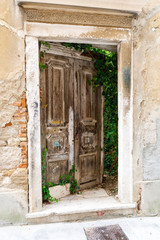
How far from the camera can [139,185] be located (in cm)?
281

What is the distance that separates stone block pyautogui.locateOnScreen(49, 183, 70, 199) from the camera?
125 inches

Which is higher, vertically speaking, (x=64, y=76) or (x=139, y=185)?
(x=64, y=76)

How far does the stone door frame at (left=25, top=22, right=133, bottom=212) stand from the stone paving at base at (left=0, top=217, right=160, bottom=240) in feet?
0.98

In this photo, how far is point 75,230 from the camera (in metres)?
2.48

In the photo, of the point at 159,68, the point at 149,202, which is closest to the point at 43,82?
the point at 159,68

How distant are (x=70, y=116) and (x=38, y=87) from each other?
3.45 feet

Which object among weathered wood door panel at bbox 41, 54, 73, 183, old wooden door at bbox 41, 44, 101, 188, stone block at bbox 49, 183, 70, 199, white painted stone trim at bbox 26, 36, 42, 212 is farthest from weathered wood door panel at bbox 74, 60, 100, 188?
white painted stone trim at bbox 26, 36, 42, 212

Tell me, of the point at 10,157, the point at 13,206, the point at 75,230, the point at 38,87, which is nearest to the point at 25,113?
the point at 38,87

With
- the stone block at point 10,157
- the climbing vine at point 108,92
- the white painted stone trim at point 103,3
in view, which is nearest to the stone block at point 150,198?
the climbing vine at point 108,92

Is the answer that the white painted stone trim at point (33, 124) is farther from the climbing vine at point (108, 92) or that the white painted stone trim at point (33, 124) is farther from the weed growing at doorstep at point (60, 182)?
the climbing vine at point (108, 92)

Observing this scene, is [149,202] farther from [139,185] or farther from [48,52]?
[48,52]

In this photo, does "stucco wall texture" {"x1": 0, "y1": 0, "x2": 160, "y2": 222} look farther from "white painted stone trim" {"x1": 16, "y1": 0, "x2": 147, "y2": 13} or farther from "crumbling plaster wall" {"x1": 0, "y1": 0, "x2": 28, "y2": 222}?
"white painted stone trim" {"x1": 16, "y1": 0, "x2": 147, "y2": 13}

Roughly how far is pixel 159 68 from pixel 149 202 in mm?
2326

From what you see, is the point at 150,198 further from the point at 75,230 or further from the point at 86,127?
the point at 86,127
